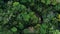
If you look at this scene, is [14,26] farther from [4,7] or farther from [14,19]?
[4,7]

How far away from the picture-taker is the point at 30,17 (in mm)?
3697

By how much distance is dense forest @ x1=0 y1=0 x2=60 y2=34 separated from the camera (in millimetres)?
3629

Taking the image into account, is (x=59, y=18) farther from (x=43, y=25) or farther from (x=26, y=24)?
(x=26, y=24)

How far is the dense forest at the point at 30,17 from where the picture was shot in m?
3.63

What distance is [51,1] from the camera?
3.94m

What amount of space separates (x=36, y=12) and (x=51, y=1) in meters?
0.36

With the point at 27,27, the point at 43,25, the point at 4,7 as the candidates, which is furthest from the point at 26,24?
the point at 4,7

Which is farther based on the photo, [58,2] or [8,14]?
[58,2]

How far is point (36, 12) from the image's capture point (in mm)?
3955

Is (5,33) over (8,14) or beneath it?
beneath

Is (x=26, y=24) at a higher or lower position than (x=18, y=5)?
lower

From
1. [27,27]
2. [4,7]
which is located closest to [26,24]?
[27,27]

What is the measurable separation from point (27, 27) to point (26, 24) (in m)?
0.06

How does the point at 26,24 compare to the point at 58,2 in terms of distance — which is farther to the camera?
the point at 58,2
